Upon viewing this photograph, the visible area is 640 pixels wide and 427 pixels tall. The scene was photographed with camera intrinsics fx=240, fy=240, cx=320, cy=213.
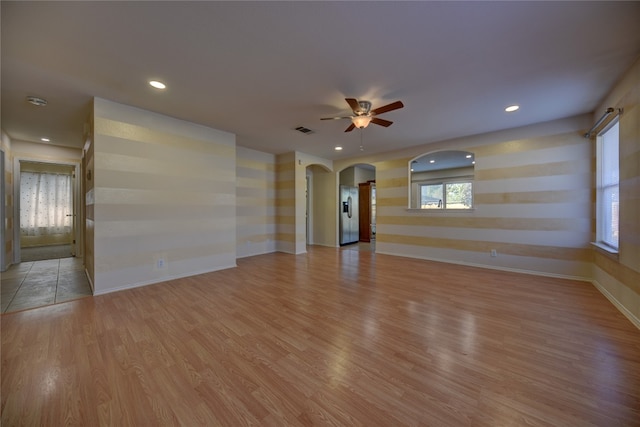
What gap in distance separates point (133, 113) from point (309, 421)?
4334mm

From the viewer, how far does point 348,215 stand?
801cm

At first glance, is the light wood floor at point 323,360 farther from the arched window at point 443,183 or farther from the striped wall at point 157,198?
the arched window at point 443,183

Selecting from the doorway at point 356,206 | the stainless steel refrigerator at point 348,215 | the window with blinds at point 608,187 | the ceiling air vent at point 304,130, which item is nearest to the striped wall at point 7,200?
the ceiling air vent at point 304,130

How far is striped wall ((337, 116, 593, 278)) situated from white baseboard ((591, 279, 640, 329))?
0.46 metres

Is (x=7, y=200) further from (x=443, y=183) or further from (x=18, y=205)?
(x=443, y=183)

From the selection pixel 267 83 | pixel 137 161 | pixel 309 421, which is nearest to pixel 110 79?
pixel 137 161

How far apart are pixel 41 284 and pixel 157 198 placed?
2117 mm

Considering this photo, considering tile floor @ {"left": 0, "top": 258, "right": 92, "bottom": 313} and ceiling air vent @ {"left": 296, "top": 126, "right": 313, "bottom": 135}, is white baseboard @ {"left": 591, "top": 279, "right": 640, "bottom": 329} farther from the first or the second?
tile floor @ {"left": 0, "top": 258, "right": 92, "bottom": 313}

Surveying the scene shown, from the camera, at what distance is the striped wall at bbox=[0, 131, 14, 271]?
4.31 m

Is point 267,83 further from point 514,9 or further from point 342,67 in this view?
point 514,9

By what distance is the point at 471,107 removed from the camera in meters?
3.54

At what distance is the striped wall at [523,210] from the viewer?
392 centimetres

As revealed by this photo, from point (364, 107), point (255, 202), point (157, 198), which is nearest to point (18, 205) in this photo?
point (157, 198)

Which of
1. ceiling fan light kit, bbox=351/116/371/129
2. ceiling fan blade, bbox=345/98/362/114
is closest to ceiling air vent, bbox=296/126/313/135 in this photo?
ceiling fan light kit, bbox=351/116/371/129
